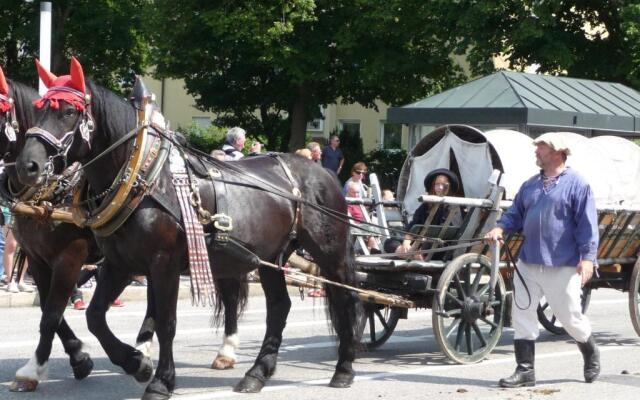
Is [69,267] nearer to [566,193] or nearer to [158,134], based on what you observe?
[158,134]

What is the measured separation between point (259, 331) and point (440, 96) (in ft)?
22.5

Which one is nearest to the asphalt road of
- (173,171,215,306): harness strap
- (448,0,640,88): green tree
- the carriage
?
the carriage

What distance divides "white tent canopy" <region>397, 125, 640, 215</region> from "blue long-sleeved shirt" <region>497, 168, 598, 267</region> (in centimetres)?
189

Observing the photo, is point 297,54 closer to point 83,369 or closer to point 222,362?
point 222,362

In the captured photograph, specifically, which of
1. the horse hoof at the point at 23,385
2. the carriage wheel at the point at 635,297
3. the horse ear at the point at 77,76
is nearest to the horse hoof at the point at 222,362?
the horse hoof at the point at 23,385

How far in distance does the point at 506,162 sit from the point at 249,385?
11.9 ft

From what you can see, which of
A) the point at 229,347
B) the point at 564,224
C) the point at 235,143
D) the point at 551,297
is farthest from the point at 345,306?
the point at 235,143

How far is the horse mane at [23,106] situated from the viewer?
783 centimetres

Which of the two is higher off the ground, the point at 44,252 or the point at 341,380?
the point at 44,252

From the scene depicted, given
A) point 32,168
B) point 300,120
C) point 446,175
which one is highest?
point 300,120

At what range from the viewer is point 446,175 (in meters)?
10.0

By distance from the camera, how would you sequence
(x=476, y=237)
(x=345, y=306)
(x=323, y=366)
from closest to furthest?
(x=345, y=306), (x=323, y=366), (x=476, y=237)

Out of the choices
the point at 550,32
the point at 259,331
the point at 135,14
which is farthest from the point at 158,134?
the point at 135,14

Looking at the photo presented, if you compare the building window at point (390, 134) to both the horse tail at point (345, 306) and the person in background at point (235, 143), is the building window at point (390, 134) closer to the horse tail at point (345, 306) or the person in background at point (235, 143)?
the person in background at point (235, 143)
